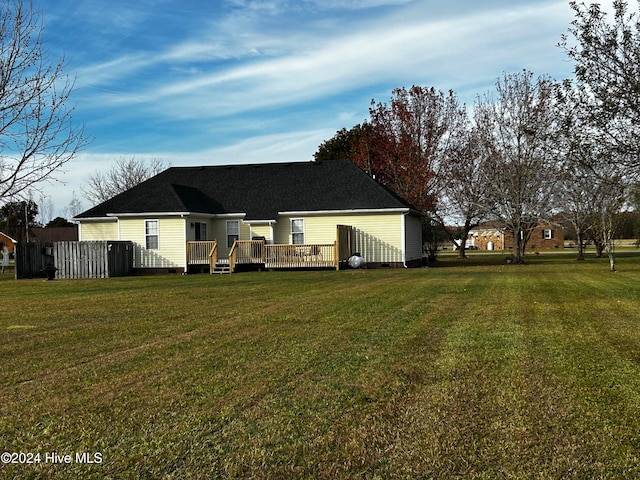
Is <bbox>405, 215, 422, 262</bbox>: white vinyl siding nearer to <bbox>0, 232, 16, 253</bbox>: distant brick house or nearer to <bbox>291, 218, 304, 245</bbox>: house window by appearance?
<bbox>291, 218, 304, 245</bbox>: house window

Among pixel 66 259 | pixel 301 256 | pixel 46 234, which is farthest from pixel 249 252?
pixel 46 234

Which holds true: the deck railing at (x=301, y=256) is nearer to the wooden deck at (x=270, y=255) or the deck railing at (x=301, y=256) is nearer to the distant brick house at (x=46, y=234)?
the wooden deck at (x=270, y=255)

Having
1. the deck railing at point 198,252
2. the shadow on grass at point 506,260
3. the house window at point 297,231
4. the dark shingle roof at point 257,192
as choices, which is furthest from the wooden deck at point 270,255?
the shadow on grass at point 506,260

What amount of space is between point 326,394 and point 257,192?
1009 inches

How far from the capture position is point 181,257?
26.9 metres

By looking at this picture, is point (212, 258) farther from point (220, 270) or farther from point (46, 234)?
point (46, 234)

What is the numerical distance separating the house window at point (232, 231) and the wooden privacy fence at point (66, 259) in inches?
251

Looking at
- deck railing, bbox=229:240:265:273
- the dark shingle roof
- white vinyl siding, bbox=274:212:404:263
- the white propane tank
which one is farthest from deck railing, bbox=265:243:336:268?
the dark shingle roof

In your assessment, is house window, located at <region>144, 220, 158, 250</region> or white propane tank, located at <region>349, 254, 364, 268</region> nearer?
white propane tank, located at <region>349, 254, 364, 268</region>

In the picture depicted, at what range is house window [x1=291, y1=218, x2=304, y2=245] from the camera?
94.5ft

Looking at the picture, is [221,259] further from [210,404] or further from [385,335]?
[210,404]

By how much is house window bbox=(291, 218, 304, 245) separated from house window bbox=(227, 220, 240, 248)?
9.36 feet

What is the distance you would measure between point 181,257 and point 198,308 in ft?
51.5

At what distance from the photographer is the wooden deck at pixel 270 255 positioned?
26.5m
